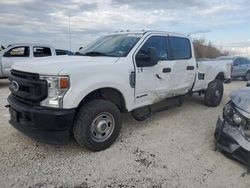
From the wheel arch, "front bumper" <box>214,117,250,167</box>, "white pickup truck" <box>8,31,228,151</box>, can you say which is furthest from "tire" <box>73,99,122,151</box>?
"front bumper" <box>214,117,250,167</box>

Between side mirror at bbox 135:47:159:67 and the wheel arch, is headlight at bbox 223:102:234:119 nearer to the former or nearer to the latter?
side mirror at bbox 135:47:159:67

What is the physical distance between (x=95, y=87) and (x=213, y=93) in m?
4.43

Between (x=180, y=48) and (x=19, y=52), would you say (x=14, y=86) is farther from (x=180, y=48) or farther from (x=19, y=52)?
(x=19, y=52)

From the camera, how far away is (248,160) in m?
3.71

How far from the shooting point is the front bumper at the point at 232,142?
374 centimetres

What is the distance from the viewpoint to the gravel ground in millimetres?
3469

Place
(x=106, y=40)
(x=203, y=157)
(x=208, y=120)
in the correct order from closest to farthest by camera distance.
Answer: (x=203, y=157) → (x=106, y=40) → (x=208, y=120)

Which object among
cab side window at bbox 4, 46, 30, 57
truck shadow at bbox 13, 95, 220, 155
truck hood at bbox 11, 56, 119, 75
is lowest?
truck shadow at bbox 13, 95, 220, 155

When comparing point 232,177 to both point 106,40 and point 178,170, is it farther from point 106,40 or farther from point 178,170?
point 106,40

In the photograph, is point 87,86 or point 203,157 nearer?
point 87,86

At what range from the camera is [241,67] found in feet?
53.6

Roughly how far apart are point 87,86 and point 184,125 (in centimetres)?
279

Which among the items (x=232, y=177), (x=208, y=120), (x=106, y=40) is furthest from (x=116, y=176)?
(x=208, y=120)

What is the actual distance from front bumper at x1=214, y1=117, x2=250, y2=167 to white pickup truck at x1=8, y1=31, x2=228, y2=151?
1.55 meters
